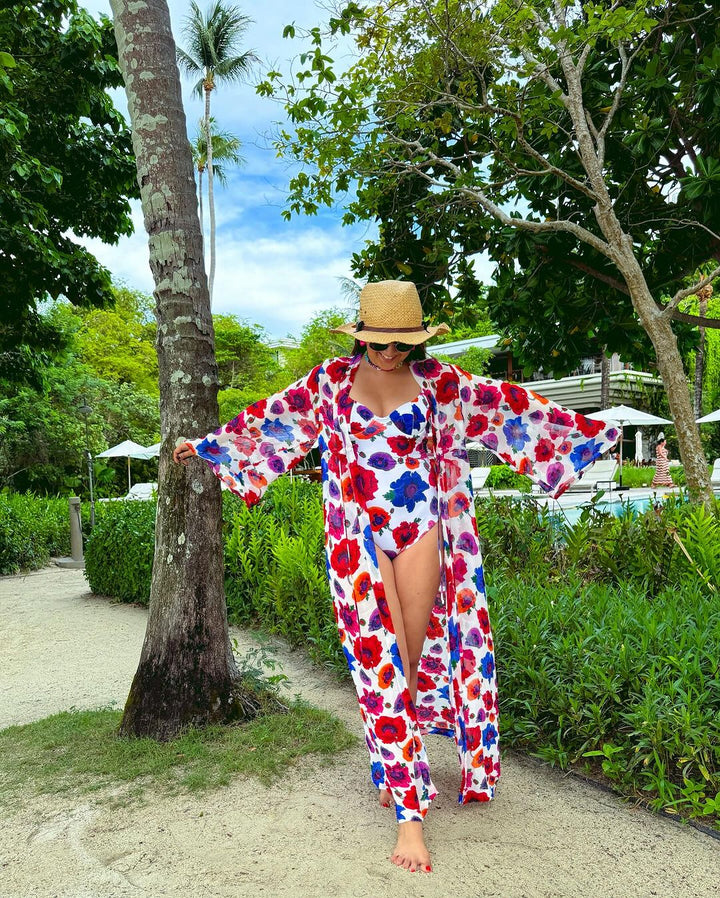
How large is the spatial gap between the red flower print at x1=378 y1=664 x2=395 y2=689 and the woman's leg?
12 cm

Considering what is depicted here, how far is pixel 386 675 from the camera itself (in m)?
2.61

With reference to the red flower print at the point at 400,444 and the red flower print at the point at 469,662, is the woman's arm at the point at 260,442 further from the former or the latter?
the red flower print at the point at 469,662

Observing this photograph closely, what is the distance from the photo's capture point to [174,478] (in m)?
3.66

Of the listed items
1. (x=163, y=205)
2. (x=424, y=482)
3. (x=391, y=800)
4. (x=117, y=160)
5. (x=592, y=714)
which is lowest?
(x=391, y=800)

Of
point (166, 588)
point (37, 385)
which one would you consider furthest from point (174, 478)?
point (37, 385)

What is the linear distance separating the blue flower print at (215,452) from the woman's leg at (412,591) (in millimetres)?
951

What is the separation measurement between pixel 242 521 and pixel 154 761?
13.2ft

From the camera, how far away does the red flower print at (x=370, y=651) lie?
2631mm

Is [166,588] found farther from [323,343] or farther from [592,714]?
[323,343]

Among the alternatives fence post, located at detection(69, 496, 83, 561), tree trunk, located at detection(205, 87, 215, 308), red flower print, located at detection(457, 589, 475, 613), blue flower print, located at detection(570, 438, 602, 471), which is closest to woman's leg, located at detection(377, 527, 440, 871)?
red flower print, located at detection(457, 589, 475, 613)

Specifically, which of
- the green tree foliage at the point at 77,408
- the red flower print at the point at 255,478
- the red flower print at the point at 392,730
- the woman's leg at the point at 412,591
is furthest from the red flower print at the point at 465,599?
the green tree foliage at the point at 77,408

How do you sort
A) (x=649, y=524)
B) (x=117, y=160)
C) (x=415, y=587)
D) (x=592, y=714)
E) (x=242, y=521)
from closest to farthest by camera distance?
(x=415, y=587) → (x=592, y=714) → (x=649, y=524) → (x=242, y=521) → (x=117, y=160)

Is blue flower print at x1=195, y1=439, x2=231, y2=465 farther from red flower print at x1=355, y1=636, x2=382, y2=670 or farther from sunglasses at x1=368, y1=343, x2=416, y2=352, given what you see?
red flower print at x1=355, y1=636, x2=382, y2=670

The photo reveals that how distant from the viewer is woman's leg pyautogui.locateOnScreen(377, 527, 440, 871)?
9.02 ft
